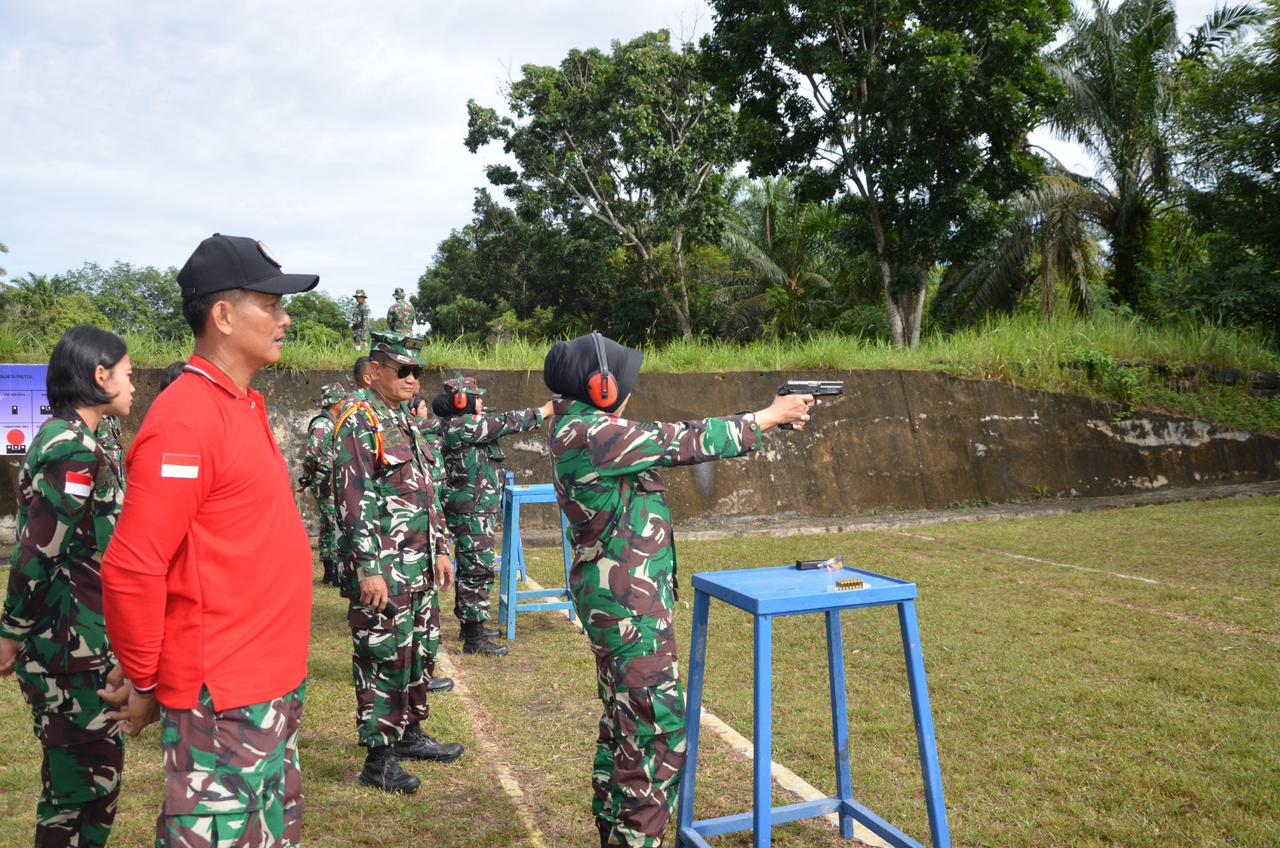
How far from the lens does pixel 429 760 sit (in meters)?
4.03

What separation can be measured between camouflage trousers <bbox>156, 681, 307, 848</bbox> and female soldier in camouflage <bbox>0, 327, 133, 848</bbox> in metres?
0.80

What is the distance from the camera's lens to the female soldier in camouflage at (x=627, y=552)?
8.93ft

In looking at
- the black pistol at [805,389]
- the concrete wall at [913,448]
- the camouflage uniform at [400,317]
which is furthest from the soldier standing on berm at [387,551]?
the concrete wall at [913,448]

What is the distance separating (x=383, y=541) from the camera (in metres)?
3.80

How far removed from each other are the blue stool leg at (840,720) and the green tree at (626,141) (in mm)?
17687

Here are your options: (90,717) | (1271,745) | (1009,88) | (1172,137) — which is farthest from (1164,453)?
(90,717)

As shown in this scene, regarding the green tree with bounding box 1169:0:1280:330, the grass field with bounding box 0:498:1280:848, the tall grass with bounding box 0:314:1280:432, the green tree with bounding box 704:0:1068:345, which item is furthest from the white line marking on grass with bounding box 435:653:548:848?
the green tree with bounding box 1169:0:1280:330

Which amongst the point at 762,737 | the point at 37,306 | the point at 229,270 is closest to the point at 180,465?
the point at 229,270

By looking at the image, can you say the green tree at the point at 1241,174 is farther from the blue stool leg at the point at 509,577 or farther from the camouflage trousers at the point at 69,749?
the camouflage trousers at the point at 69,749

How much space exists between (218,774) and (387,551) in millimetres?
1911

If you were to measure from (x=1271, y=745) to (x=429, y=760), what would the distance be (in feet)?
12.2

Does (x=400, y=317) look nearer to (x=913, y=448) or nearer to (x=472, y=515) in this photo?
(x=472, y=515)

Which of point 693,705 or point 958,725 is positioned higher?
point 693,705

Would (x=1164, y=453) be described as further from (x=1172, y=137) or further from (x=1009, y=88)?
(x=1172, y=137)
